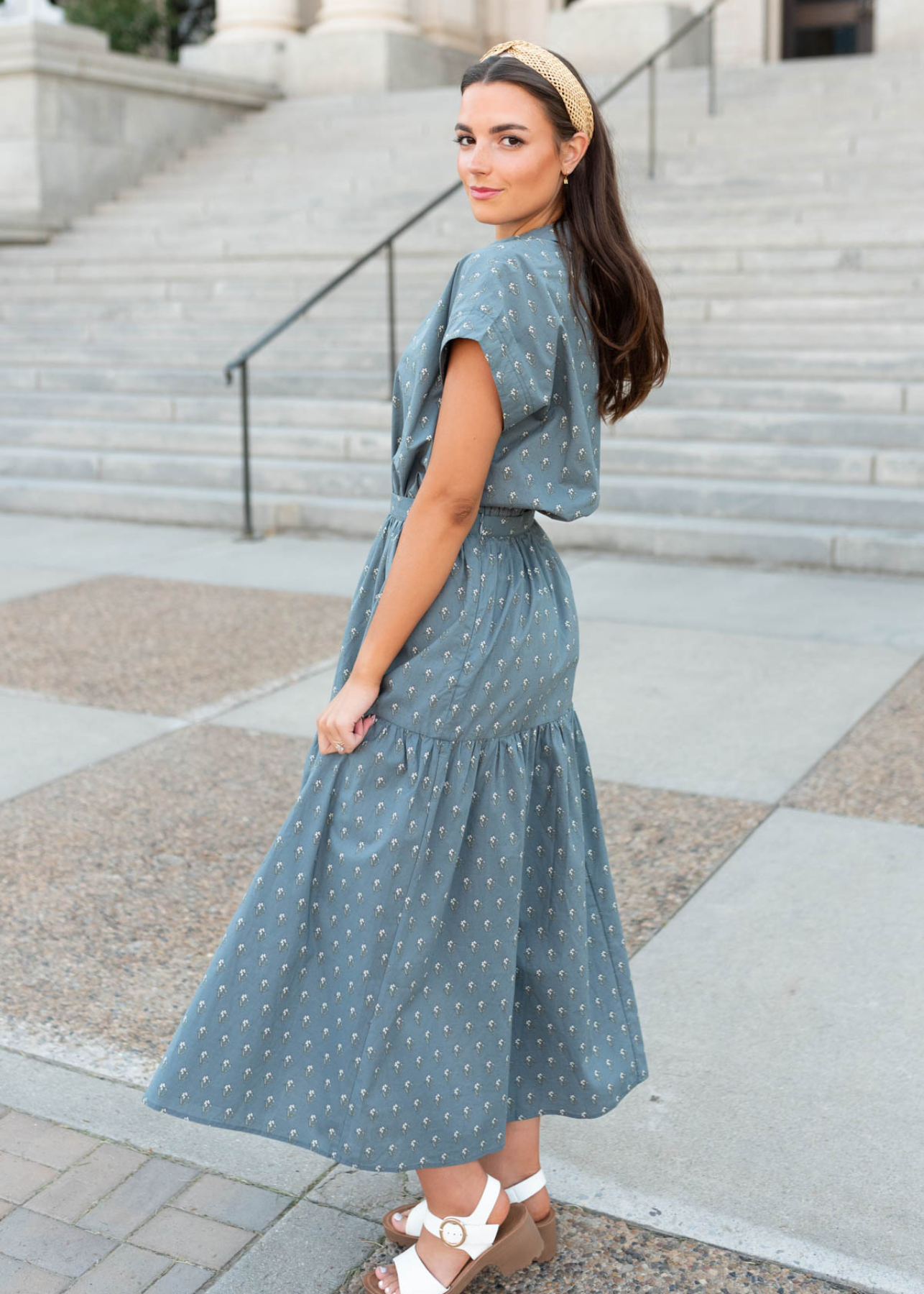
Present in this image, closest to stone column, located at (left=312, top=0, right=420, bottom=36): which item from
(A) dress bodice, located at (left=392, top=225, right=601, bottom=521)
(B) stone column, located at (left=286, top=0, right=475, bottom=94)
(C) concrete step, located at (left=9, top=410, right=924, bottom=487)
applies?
(B) stone column, located at (left=286, top=0, right=475, bottom=94)

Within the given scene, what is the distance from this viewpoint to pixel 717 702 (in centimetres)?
539

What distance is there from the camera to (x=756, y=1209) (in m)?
2.48

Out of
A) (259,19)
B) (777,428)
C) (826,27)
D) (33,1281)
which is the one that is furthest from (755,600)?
(826,27)

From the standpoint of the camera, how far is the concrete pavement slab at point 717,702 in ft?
15.5

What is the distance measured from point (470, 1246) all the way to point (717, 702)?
11.1 feet

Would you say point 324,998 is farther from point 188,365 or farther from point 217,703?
point 188,365

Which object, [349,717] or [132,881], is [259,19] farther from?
[349,717]

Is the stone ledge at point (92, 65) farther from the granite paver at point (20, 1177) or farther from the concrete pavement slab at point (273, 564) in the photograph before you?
the granite paver at point (20, 1177)

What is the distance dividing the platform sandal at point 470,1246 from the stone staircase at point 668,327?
15.7 feet

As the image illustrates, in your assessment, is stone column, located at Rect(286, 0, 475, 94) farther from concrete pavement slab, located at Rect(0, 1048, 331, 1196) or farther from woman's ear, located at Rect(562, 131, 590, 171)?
woman's ear, located at Rect(562, 131, 590, 171)

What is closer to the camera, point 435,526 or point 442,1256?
point 435,526

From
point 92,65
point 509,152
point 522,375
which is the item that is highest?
point 92,65

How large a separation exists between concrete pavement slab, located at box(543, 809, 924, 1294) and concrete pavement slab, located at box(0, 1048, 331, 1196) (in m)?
0.47

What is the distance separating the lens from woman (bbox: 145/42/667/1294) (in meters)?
2.01
